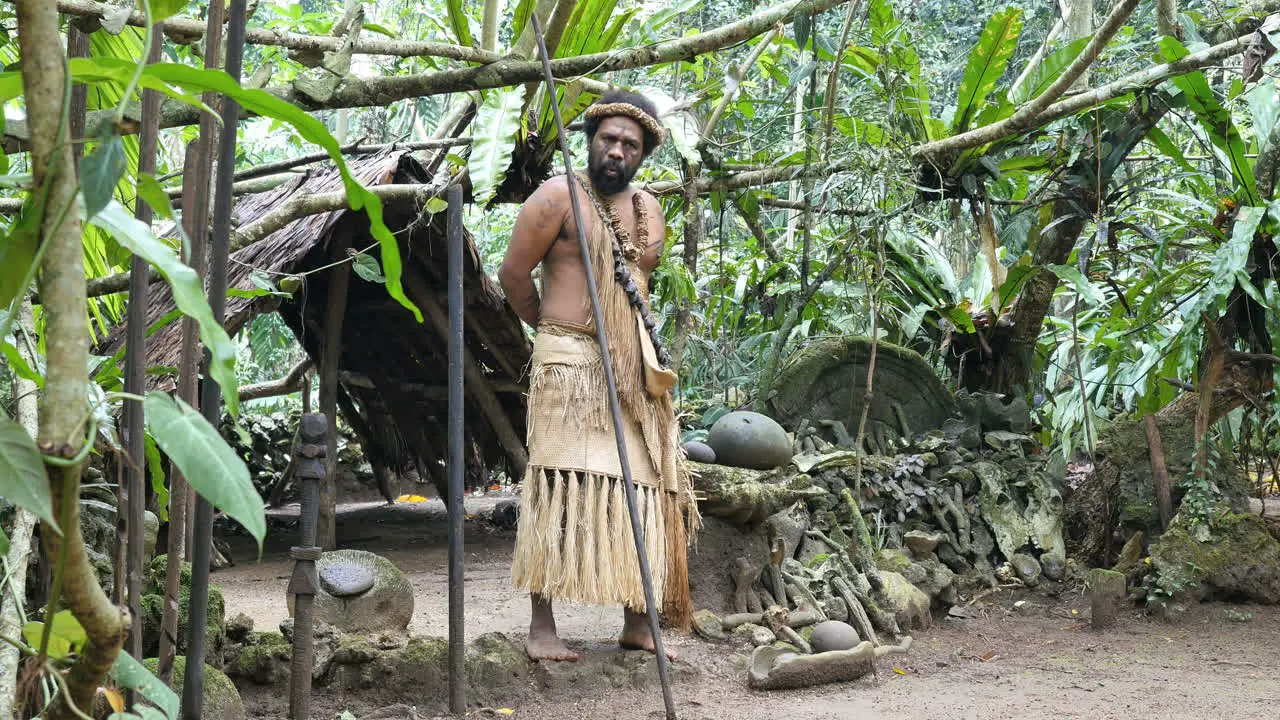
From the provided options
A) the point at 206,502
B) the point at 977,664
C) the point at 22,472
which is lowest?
Result: the point at 977,664

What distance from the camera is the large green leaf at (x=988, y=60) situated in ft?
19.1

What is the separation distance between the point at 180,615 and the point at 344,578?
2.24ft

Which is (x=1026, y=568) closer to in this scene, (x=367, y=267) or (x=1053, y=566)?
(x=1053, y=566)

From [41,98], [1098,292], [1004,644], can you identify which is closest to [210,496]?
[41,98]

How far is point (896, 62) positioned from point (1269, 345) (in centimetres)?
231

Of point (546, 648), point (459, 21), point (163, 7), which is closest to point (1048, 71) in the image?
point (459, 21)

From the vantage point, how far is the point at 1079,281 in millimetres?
5660

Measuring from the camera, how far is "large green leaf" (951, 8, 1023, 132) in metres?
5.83

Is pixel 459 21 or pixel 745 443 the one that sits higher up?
pixel 459 21

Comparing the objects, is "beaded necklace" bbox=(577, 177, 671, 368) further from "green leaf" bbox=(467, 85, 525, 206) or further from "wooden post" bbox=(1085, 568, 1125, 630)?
"wooden post" bbox=(1085, 568, 1125, 630)

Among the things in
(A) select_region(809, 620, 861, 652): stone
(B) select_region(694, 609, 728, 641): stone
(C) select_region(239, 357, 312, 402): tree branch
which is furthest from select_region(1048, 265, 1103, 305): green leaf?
(C) select_region(239, 357, 312, 402): tree branch

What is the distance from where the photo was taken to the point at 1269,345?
494cm

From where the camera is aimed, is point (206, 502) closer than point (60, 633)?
No

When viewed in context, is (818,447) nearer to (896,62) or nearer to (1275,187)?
(896,62)
